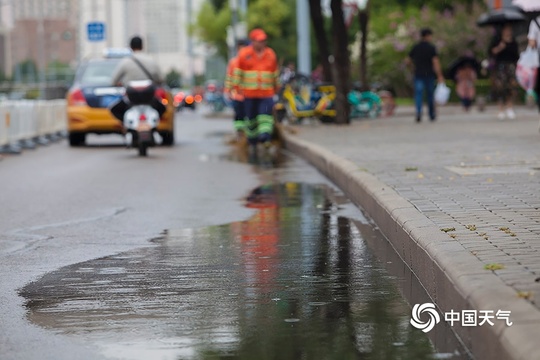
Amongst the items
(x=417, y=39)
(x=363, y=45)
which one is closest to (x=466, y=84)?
(x=363, y=45)

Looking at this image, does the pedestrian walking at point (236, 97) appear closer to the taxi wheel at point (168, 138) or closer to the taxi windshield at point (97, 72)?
the taxi wheel at point (168, 138)

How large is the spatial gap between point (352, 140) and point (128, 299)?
46.9ft

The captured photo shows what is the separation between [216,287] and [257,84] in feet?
48.9

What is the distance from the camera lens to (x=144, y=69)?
21531 millimetres

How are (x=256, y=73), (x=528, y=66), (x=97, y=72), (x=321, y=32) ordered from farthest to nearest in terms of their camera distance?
(x=321, y=32) → (x=97, y=72) → (x=256, y=73) → (x=528, y=66)

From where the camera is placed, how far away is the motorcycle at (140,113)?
21.1 m

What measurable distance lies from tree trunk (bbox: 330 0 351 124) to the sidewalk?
6.70 metres

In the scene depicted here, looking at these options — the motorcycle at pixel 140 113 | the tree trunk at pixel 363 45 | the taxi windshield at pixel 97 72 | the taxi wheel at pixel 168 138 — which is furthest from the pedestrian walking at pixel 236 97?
the tree trunk at pixel 363 45

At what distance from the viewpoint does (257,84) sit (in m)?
22.3

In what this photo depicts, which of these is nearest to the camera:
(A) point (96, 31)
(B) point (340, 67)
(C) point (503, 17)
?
(B) point (340, 67)

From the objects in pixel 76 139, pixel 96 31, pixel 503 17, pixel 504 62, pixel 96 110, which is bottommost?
pixel 76 139

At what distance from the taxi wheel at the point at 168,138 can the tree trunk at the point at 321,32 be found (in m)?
8.79

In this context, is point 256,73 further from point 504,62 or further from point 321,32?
point 321,32

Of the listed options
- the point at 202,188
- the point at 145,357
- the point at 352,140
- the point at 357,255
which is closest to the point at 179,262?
the point at 357,255
